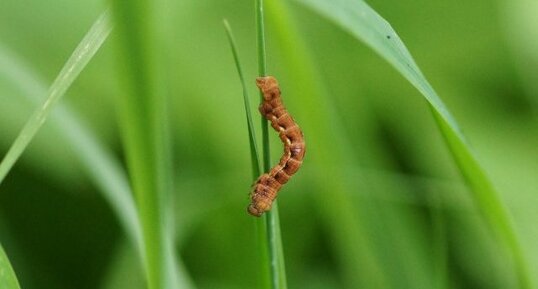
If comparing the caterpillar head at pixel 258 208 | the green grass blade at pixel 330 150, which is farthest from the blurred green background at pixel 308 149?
the caterpillar head at pixel 258 208

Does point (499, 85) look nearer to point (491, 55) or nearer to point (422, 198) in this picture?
point (491, 55)

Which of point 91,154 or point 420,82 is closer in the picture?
point 420,82

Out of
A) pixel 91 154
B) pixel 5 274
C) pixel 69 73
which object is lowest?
pixel 5 274

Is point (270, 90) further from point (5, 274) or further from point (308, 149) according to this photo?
point (308, 149)

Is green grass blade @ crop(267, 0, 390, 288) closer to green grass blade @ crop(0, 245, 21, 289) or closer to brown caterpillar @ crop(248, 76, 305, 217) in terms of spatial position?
brown caterpillar @ crop(248, 76, 305, 217)

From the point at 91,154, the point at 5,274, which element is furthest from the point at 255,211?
the point at 91,154

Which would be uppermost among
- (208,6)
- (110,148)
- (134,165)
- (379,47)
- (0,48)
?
(208,6)

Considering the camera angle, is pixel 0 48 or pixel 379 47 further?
pixel 0 48

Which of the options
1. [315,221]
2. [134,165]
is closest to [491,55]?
[315,221]
